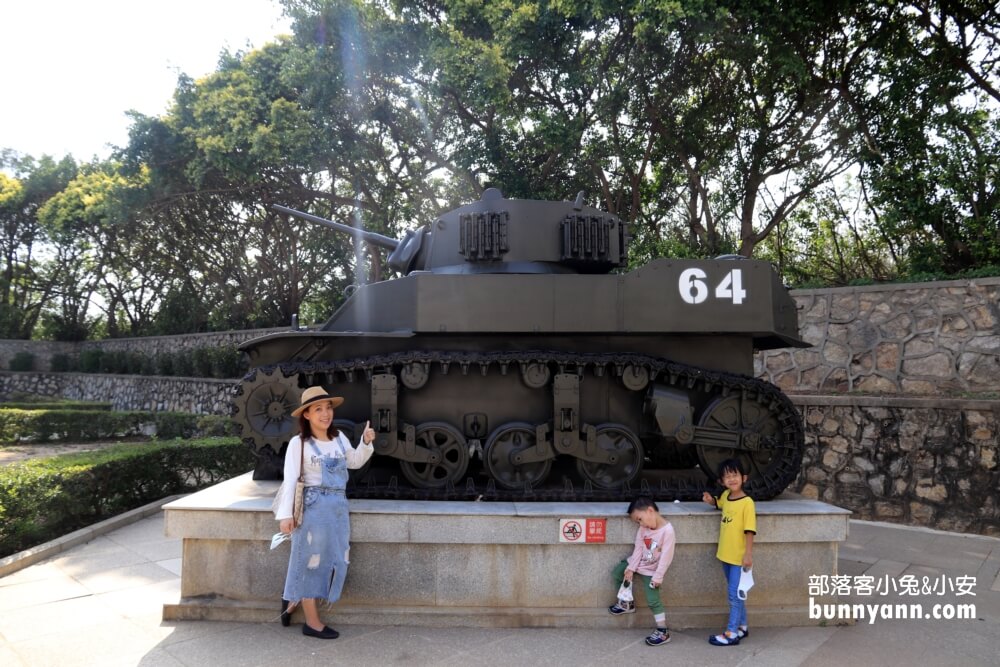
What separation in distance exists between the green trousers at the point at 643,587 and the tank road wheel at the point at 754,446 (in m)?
1.41

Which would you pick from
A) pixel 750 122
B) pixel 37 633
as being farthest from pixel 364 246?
pixel 37 633

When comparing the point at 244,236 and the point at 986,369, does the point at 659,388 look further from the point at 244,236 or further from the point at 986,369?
the point at 244,236

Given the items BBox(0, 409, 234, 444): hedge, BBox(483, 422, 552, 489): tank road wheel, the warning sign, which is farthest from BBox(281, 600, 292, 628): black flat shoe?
BBox(0, 409, 234, 444): hedge

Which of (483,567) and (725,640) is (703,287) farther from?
(483,567)

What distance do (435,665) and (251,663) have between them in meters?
1.27

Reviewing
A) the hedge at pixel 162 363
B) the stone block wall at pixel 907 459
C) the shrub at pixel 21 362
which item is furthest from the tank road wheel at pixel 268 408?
the shrub at pixel 21 362

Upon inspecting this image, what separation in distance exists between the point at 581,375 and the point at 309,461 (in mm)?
2643

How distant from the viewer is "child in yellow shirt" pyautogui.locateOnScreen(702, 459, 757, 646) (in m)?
4.72

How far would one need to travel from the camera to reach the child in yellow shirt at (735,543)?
4.72 metres

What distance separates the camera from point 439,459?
5836 millimetres

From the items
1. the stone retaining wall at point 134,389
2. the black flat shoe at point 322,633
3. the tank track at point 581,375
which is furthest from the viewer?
the stone retaining wall at point 134,389

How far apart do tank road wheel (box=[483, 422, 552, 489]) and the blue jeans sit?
1.87m

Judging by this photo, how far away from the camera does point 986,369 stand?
35.1 ft

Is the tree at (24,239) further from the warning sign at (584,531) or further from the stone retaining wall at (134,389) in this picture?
the warning sign at (584,531)
